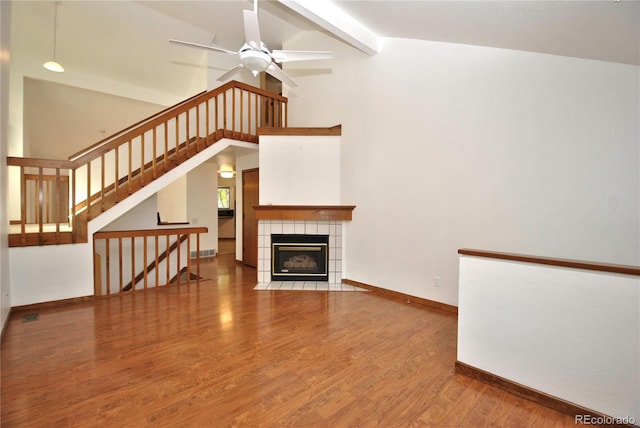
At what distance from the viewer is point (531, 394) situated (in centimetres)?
177

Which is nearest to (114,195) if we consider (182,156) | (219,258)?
(182,156)

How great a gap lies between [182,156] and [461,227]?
4.05m

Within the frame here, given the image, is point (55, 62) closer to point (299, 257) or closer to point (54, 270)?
point (54, 270)

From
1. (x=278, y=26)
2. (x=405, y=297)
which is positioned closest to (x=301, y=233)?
(x=405, y=297)

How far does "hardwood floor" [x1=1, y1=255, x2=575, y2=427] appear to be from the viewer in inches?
63.7

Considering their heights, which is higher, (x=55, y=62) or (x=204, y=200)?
(x=55, y=62)

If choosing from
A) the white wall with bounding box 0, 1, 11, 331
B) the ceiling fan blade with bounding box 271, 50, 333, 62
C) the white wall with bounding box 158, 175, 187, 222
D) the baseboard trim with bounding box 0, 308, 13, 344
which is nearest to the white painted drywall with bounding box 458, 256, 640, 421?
the ceiling fan blade with bounding box 271, 50, 333, 62

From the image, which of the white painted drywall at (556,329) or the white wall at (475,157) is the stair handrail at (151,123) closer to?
the white wall at (475,157)

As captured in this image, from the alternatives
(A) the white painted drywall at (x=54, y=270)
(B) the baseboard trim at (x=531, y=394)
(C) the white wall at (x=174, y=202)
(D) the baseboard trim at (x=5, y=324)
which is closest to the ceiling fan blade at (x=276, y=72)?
(A) the white painted drywall at (x=54, y=270)

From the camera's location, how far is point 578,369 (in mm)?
1618

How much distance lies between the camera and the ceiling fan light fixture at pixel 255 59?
7.95 ft

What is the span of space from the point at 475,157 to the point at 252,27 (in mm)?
2584

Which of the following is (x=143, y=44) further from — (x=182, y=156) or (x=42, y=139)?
(x=42, y=139)

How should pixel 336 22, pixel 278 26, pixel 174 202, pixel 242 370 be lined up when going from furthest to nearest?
pixel 174 202 < pixel 278 26 < pixel 336 22 < pixel 242 370
